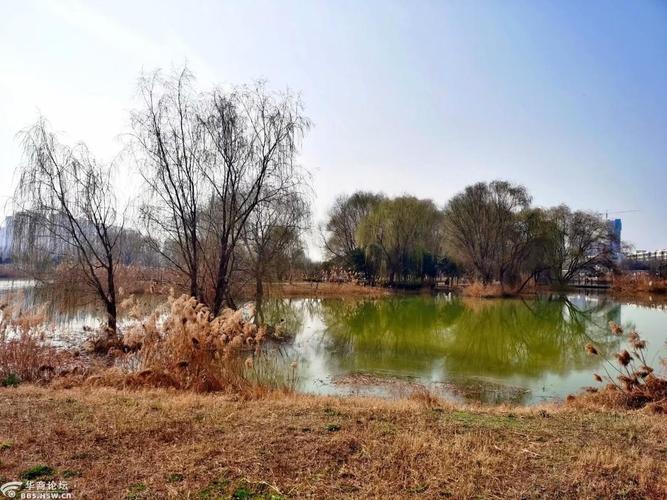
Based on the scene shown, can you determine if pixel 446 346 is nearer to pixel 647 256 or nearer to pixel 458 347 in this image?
pixel 458 347

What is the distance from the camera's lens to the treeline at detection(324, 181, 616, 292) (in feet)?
114

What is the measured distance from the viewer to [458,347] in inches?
478

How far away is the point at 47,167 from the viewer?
10.1m

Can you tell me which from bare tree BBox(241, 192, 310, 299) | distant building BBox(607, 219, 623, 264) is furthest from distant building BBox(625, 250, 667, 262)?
bare tree BBox(241, 192, 310, 299)

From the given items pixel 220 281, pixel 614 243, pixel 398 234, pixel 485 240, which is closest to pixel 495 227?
pixel 485 240

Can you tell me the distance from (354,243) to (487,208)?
11886 mm

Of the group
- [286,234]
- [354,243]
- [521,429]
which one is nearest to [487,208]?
[354,243]

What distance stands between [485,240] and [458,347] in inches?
956

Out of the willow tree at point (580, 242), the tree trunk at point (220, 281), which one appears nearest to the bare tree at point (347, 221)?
the willow tree at point (580, 242)

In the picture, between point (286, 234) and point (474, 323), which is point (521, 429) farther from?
point (474, 323)

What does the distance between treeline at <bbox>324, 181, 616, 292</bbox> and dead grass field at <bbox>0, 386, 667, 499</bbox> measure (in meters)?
30.5

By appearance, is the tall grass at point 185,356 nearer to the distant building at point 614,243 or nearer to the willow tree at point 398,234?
the willow tree at point 398,234

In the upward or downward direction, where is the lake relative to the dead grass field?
downward

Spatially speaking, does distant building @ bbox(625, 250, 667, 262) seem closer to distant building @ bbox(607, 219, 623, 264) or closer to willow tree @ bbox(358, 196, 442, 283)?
distant building @ bbox(607, 219, 623, 264)
